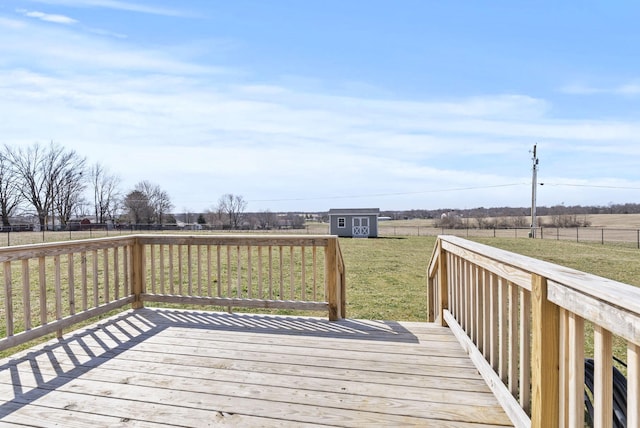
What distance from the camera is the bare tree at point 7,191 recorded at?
3073 centimetres

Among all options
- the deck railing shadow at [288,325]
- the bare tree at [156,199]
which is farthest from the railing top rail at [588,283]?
the bare tree at [156,199]

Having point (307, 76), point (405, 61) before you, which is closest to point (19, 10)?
point (307, 76)

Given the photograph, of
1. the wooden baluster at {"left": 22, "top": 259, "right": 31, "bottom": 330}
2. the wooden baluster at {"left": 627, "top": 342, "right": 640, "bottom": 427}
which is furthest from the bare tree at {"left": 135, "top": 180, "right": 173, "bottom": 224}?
the wooden baluster at {"left": 627, "top": 342, "right": 640, "bottom": 427}

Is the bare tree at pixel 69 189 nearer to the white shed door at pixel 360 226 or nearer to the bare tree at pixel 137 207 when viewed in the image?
the bare tree at pixel 137 207

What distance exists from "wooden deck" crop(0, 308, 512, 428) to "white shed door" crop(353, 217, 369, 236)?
2533cm

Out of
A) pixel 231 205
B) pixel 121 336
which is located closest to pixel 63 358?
pixel 121 336

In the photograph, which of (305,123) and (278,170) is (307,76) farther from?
(278,170)

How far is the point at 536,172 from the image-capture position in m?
25.0

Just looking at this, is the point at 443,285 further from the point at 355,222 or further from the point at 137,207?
the point at 137,207

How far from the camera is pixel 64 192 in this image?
35062 millimetres

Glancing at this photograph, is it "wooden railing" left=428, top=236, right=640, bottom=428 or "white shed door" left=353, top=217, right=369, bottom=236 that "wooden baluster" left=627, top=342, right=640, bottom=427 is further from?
"white shed door" left=353, top=217, right=369, bottom=236

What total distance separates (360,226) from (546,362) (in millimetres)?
27640

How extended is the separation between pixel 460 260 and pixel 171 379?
7.79 feet

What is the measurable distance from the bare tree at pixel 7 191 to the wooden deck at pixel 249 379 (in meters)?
37.6
